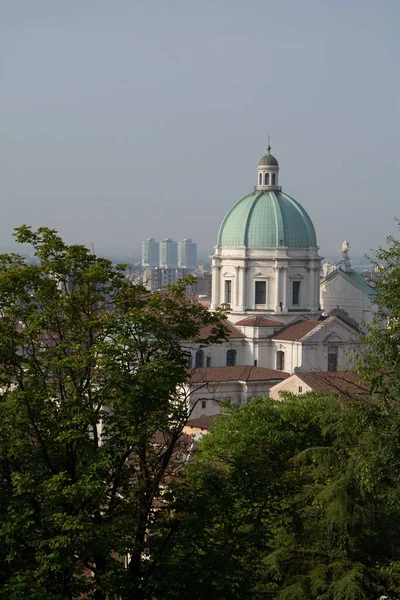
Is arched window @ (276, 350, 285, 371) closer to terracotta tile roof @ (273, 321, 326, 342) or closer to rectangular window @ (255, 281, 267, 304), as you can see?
terracotta tile roof @ (273, 321, 326, 342)

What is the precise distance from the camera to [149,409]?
17.7 metres

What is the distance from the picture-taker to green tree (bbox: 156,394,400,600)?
18.2m

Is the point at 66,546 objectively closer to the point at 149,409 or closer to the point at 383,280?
the point at 149,409

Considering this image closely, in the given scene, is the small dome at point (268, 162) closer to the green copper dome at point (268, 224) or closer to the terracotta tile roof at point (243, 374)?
the green copper dome at point (268, 224)

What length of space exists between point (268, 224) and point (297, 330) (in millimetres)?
6529

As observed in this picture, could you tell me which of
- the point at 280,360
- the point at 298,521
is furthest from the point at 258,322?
the point at 298,521

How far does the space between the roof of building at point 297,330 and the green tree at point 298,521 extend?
1337 inches

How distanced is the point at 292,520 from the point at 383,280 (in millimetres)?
5689

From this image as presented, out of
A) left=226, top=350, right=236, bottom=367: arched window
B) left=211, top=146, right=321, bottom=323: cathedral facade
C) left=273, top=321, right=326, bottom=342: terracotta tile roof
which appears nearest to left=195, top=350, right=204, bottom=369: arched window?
left=226, top=350, right=236, bottom=367: arched window

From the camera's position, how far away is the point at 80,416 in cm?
1745

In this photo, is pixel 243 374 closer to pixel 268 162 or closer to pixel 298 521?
pixel 268 162

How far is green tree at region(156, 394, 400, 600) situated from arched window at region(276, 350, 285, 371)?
34713 millimetres

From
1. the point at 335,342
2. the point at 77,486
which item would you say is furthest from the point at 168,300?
the point at 335,342

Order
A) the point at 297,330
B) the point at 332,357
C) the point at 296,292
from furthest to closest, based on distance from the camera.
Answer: the point at 296,292, the point at 297,330, the point at 332,357
